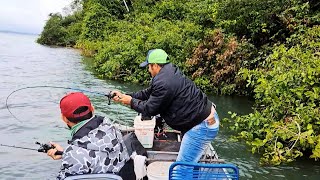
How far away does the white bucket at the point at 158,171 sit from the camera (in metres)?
4.85

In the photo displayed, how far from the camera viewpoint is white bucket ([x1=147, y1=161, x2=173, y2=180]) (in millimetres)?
4848

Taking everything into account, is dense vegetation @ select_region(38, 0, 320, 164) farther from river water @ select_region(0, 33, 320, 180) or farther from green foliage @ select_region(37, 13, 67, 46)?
green foliage @ select_region(37, 13, 67, 46)

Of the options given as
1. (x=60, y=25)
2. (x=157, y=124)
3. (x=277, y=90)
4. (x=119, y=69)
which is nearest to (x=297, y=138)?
(x=277, y=90)

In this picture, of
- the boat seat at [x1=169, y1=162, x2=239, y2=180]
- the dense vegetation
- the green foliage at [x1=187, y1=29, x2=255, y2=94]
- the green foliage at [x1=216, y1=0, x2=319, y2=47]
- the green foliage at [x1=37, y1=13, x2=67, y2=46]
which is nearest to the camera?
the boat seat at [x1=169, y1=162, x2=239, y2=180]

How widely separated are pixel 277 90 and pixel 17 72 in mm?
14175

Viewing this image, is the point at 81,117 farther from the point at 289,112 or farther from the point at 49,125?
the point at 49,125

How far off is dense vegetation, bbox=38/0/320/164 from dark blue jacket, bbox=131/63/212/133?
8.80 ft

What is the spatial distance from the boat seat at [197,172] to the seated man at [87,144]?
2.21ft

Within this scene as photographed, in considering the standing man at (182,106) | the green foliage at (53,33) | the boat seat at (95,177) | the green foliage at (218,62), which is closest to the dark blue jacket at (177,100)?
the standing man at (182,106)

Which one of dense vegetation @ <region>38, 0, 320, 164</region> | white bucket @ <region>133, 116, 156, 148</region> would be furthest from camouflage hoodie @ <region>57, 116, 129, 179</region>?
dense vegetation @ <region>38, 0, 320, 164</region>

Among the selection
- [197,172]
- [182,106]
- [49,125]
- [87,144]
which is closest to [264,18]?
[49,125]

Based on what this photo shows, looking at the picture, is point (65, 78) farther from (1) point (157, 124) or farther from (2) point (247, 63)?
(1) point (157, 124)

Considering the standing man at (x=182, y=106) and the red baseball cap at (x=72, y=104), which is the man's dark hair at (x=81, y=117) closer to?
the red baseball cap at (x=72, y=104)

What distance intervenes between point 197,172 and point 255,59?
8316 mm
